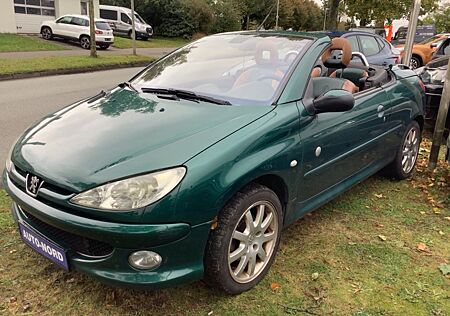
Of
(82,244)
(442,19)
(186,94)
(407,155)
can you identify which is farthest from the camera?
(442,19)

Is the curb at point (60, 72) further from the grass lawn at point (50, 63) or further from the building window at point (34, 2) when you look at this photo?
the building window at point (34, 2)

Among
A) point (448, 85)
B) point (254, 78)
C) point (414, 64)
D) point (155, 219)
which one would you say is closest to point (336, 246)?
point (254, 78)

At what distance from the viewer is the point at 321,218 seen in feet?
12.8

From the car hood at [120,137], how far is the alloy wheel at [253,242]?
1.80 ft

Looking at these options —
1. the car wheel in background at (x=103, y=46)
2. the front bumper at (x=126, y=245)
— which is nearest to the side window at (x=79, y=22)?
the car wheel in background at (x=103, y=46)

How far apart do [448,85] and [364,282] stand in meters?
3.11

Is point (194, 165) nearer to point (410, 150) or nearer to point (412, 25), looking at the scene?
point (410, 150)

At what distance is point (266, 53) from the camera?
3527 mm

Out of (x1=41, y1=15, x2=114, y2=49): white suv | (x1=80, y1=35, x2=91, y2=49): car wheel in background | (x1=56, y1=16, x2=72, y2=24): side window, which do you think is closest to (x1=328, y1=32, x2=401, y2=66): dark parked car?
(x1=41, y1=15, x2=114, y2=49): white suv

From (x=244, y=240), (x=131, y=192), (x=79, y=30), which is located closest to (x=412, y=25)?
(x=244, y=240)

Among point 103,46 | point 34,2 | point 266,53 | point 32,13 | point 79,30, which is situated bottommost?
point 103,46

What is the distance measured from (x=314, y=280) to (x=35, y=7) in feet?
93.7

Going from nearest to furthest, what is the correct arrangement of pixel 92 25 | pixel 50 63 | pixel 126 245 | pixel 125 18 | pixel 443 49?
pixel 126 245 → pixel 443 49 → pixel 50 63 → pixel 92 25 → pixel 125 18

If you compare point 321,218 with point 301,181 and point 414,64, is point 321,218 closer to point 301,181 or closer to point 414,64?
point 301,181
